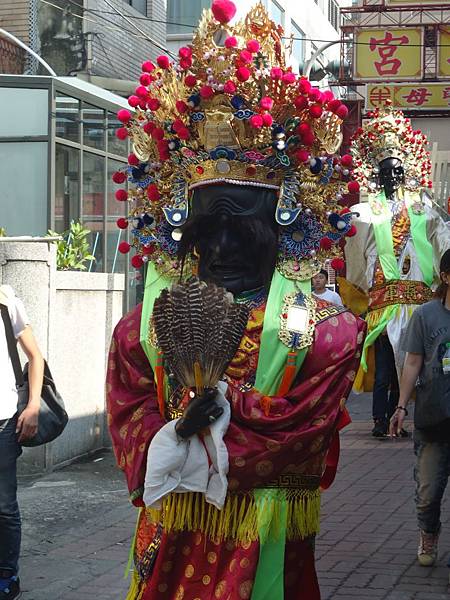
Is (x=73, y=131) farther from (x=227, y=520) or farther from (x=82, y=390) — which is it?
(x=227, y=520)

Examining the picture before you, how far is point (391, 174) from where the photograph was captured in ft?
33.1

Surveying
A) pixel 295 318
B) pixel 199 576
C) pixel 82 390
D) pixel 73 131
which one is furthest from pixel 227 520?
pixel 73 131

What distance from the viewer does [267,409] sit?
3.88m

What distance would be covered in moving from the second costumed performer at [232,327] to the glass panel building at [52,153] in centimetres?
769

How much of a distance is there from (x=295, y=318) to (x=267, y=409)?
36cm

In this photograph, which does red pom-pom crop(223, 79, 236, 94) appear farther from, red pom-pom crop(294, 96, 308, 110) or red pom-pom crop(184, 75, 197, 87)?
red pom-pom crop(294, 96, 308, 110)

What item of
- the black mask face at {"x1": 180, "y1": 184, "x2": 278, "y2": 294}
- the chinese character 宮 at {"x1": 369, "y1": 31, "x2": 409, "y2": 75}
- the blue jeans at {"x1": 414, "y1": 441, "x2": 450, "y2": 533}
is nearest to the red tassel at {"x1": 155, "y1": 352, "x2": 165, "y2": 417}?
the black mask face at {"x1": 180, "y1": 184, "x2": 278, "y2": 294}

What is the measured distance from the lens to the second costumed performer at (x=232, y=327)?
12.5 ft

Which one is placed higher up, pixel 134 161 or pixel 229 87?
pixel 229 87

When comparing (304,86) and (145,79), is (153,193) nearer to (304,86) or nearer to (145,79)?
(145,79)

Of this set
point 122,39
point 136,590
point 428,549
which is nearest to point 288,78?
point 136,590

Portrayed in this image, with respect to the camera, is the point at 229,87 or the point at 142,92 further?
the point at 142,92

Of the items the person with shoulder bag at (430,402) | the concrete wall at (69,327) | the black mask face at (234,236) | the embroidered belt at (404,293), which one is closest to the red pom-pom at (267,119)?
the black mask face at (234,236)

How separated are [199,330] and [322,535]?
12.2ft
